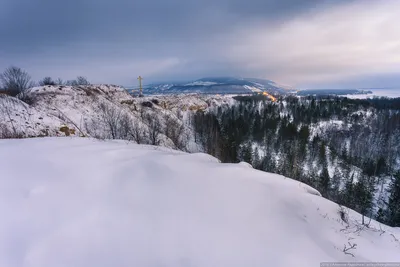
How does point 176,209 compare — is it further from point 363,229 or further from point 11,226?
point 363,229

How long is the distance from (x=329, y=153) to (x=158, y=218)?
47935mm

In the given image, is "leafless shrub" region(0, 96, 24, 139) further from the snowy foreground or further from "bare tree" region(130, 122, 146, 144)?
"bare tree" region(130, 122, 146, 144)

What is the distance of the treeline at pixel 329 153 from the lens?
2544cm

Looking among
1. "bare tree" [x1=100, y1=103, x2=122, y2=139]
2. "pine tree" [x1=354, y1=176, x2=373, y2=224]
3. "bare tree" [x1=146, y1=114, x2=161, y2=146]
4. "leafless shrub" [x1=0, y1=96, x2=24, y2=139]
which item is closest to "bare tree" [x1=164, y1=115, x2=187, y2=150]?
"bare tree" [x1=146, y1=114, x2=161, y2=146]

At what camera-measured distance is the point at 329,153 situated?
41531 mm

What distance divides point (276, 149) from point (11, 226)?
148ft

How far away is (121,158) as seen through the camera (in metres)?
4.85

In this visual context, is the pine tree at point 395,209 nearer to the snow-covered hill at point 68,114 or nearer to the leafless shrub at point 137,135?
→ the snow-covered hill at point 68,114

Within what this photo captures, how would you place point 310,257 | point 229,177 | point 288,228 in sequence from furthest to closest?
point 229,177
point 288,228
point 310,257

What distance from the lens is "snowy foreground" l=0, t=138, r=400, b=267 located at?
2.54 meters

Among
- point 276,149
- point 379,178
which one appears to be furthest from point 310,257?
point 379,178

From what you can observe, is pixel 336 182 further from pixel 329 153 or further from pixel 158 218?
pixel 158 218

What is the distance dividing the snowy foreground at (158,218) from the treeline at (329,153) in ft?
51.8

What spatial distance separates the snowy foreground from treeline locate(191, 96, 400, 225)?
51.8 ft
